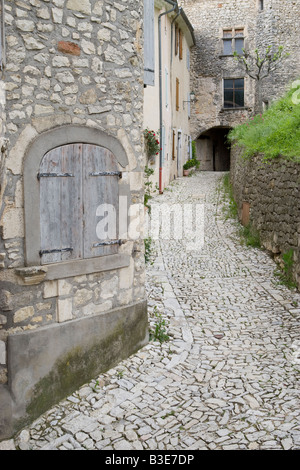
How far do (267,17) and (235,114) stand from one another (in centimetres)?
492

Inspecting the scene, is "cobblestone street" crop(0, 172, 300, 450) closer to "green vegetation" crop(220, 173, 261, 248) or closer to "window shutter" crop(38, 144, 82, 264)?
"window shutter" crop(38, 144, 82, 264)

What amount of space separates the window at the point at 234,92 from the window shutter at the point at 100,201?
21.3 metres

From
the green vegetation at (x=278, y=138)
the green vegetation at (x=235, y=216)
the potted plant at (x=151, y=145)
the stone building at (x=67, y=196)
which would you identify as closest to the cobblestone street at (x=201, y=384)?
the stone building at (x=67, y=196)

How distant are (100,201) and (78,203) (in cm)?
31

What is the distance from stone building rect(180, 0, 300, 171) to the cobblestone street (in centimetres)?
1817

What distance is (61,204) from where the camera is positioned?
15.6ft

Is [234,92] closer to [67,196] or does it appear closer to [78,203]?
[78,203]

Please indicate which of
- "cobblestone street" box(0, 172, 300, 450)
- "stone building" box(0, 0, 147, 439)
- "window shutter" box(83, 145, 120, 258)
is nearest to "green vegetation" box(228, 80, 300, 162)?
"cobblestone street" box(0, 172, 300, 450)

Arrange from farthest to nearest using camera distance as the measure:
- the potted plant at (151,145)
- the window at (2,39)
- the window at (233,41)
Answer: the window at (233,41) → the potted plant at (151,145) → the window at (2,39)

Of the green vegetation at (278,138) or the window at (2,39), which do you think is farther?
the green vegetation at (278,138)

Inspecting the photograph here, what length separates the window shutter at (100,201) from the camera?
500 centimetres

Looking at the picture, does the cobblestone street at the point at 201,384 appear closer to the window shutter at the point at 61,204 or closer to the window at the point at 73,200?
the window at the point at 73,200

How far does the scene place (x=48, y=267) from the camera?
455cm

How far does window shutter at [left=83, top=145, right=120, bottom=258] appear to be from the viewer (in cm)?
500
